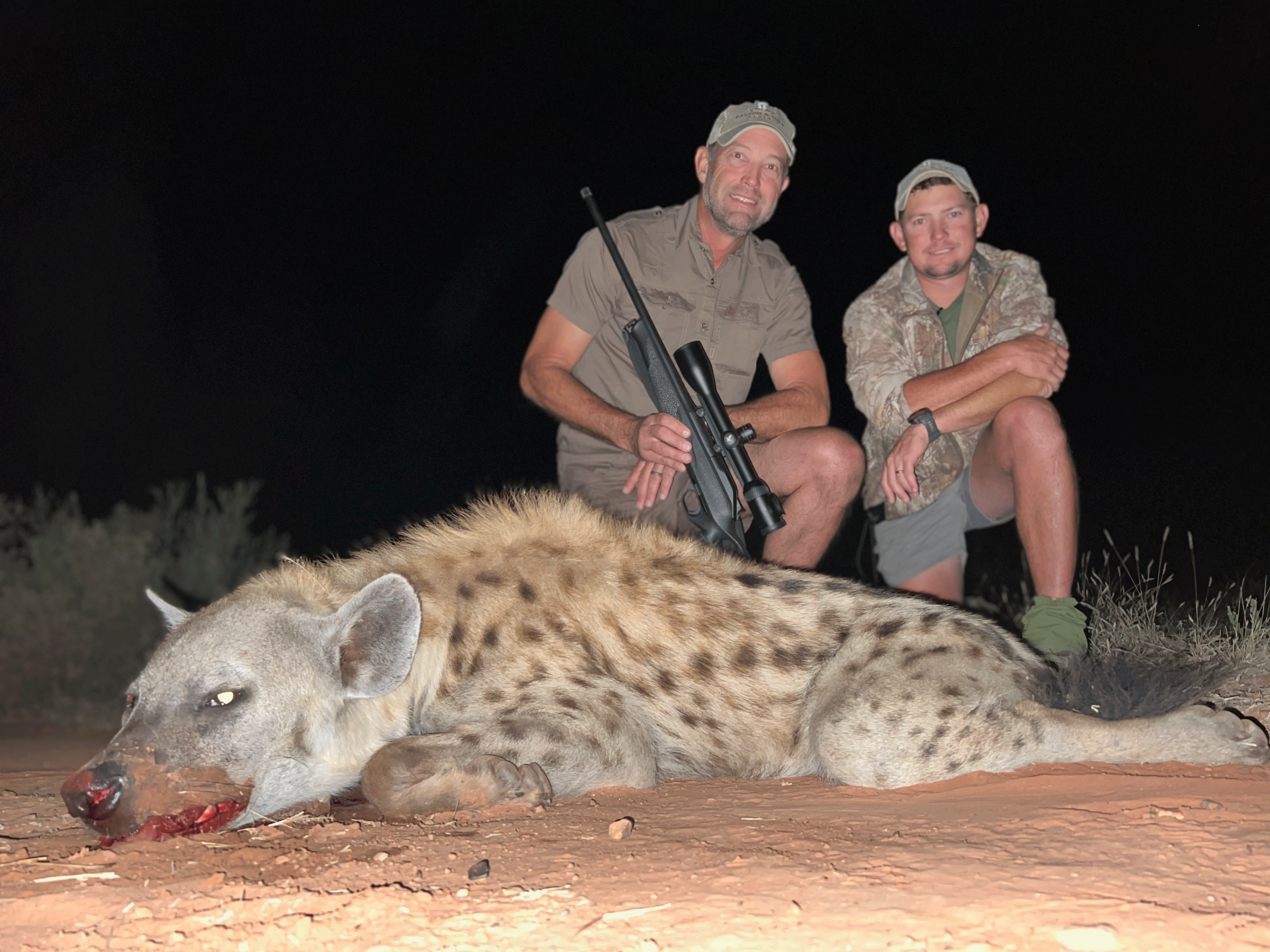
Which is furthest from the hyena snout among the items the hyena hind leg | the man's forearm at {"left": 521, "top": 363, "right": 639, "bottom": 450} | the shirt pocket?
the shirt pocket

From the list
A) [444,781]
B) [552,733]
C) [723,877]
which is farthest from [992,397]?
[723,877]

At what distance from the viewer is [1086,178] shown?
16797 mm

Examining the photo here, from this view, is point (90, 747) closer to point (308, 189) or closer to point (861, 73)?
point (308, 189)

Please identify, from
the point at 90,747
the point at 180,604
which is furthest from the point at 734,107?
the point at 180,604

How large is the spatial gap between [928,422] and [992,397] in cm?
23

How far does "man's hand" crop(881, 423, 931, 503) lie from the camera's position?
3738 millimetres

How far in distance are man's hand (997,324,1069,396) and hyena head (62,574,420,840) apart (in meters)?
2.37

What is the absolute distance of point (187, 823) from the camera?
206cm

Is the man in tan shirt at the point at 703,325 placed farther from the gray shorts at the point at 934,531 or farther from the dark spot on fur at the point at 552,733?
the dark spot on fur at the point at 552,733

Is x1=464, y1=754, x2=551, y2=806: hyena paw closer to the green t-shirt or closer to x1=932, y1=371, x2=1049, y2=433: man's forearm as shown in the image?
x1=932, y1=371, x2=1049, y2=433: man's forearm

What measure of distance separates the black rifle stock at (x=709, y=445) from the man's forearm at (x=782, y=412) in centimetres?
31

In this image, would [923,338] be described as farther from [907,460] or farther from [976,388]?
[907,460]

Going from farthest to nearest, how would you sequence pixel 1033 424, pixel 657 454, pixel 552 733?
pixel 657 454, pixel 1033 424, pixel 552 733

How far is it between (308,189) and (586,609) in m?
16.0
